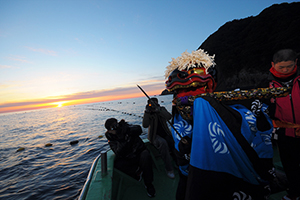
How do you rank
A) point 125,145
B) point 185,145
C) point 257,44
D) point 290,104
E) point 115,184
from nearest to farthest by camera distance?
point 185,145, point 290,104, point 115,184, point 125,145, point 257,44

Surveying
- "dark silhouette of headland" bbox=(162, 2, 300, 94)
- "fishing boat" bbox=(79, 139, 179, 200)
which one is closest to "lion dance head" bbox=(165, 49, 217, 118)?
"fishing boat" bbox=(79, 139, 179, 200)

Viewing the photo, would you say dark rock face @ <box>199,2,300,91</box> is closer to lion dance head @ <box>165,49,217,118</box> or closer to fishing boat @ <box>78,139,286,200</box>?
fishing boat @ <box>78,139,286,200</box>

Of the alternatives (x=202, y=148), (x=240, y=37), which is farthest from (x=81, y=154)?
(x=240, y=37)

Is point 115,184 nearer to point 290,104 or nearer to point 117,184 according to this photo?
point 117,184

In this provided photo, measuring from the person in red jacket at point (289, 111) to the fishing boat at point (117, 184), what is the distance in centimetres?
107

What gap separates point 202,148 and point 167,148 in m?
2.83

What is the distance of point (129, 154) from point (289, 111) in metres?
2.95

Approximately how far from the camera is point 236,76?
Result: 2249 inches

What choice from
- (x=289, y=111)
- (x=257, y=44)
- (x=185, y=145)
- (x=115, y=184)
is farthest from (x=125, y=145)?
(x=257, y=44)

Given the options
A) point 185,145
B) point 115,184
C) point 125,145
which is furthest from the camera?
point 125,145

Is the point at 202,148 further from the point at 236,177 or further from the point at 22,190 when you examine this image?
the point at 22,190

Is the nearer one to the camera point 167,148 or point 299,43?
point 167,148

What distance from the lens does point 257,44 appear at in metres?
56.2

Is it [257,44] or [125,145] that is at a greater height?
[257,44]
